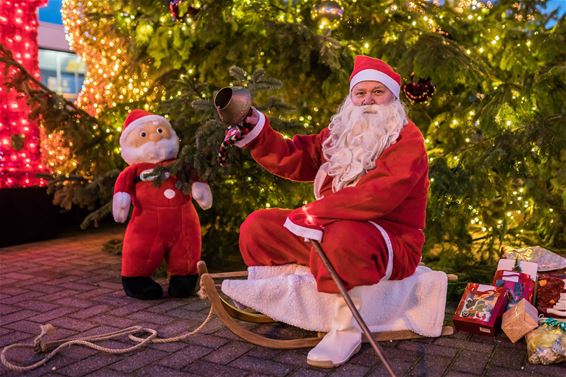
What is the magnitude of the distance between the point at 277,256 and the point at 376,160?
0.81 m

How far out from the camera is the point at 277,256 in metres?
3.39

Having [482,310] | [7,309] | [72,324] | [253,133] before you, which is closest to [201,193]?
[253,133]

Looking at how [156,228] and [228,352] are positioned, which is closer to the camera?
[228,352]

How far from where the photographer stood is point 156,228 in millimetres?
4191

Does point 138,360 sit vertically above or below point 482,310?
below

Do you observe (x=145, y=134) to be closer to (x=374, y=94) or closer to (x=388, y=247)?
(x=374, y=94)

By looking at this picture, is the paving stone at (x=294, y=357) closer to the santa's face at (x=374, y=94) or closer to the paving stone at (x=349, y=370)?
the paving stone at (x=349, y=370)

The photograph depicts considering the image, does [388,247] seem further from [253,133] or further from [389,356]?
[253,133]

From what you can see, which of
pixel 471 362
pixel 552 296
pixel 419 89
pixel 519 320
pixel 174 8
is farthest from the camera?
pixel 419 89

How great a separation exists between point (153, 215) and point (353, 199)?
1828mm

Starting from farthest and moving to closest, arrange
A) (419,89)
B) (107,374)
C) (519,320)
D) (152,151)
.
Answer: (419,89), (152,151), (519,320), (107,374)

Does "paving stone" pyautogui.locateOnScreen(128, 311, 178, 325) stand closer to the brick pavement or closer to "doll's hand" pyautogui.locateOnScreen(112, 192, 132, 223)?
the brick pavement

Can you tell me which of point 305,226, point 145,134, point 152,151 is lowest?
point 305,226

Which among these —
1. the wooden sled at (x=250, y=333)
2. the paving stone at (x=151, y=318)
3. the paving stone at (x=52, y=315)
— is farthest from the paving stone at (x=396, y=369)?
the paving stone at (x=52, y=315)
